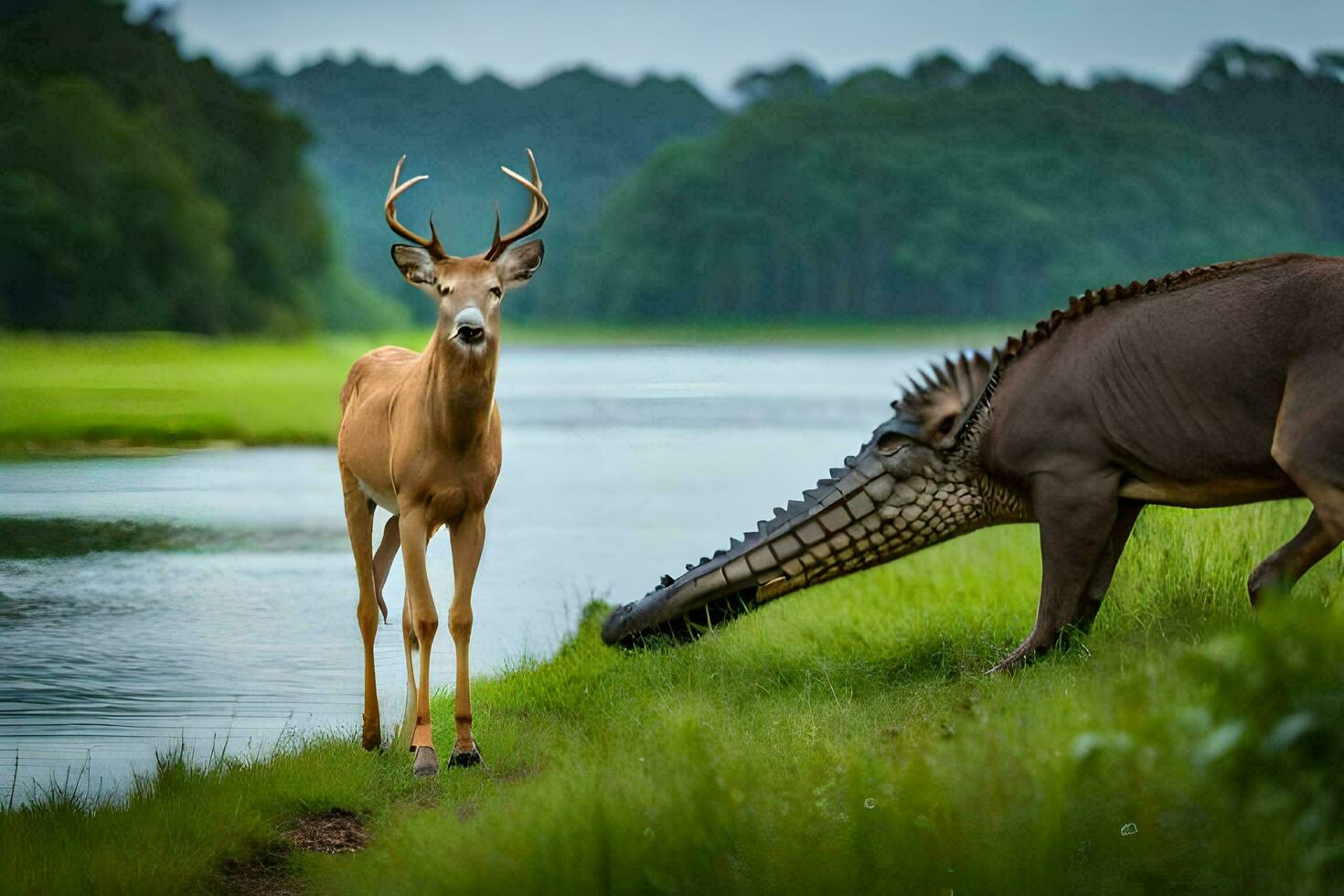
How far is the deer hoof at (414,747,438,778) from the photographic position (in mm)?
6707

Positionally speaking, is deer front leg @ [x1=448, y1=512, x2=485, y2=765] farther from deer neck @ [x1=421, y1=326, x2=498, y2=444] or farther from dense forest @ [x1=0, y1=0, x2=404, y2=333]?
dense forest @ [x1=0, y1=0, x2=404, y2=333]

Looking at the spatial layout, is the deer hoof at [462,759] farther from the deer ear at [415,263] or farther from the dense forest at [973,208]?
the dense forest at [973,208]

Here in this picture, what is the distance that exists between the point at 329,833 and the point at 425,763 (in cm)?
55

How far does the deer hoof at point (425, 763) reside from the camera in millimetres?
6707

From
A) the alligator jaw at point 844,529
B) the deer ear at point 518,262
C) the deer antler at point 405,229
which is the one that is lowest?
the alligator jaw at point 844,529

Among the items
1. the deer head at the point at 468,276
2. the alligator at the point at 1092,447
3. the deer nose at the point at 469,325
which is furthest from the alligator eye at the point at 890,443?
the deer nose at the point at 469,325

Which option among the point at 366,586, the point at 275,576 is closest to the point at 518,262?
the point at 366,586

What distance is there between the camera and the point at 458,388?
6359mm

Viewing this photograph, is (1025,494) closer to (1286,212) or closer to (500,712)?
(500,712)

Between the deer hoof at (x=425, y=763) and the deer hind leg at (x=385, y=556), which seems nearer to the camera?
the deer hoof at (x=425, y=763)

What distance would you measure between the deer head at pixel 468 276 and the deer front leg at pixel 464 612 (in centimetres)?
84

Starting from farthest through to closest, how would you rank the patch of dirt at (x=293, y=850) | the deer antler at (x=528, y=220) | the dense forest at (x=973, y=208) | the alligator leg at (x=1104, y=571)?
1. the dense forest at (x=973, y=208)
2. the alligator leg at (x=1104, y=571)
3. the deer antler at (x=528, y=220)
4. the patch of dirt at (x=293, y=850)

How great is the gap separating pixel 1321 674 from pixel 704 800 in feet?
6.30

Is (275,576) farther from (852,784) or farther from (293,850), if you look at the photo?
(852,784)
